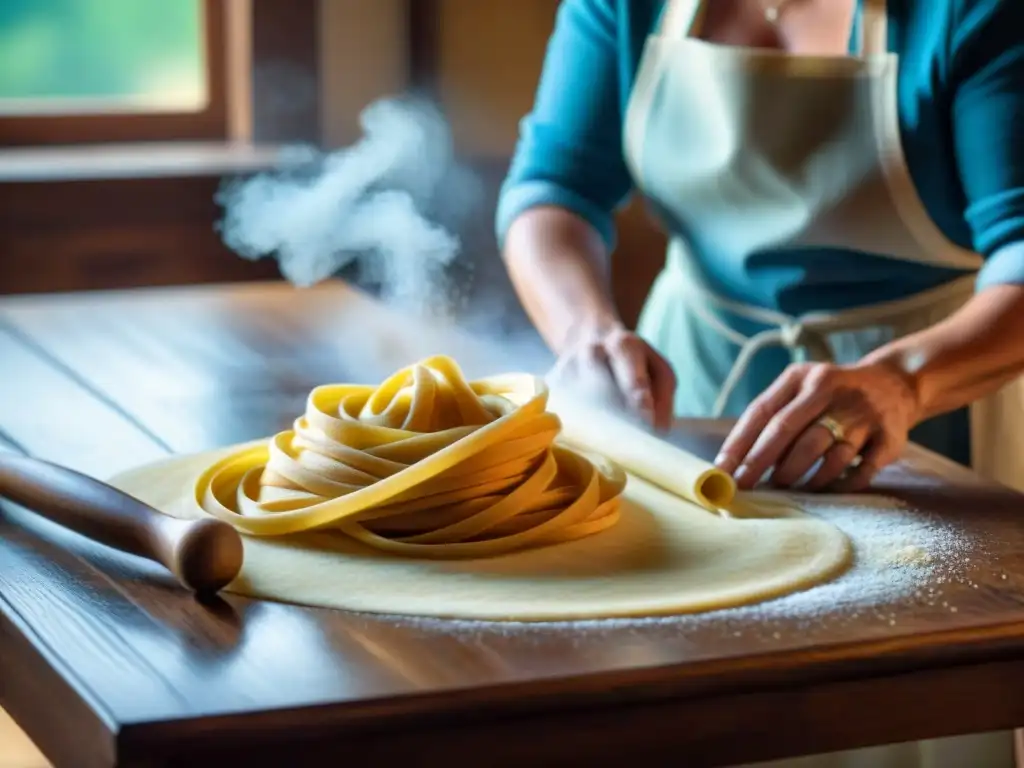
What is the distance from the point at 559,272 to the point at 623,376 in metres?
0.37

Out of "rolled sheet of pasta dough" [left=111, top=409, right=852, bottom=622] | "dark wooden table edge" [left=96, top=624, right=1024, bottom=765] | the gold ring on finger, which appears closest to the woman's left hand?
the gold ring on finger

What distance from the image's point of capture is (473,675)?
40.9 inches

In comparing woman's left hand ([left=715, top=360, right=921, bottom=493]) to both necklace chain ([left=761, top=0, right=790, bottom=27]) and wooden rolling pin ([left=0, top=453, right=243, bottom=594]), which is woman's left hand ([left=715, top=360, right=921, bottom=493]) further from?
necklace chain ([left=761, top=0, right=790, bottom=27])

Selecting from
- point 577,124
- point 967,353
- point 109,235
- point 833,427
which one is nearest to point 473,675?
point 833,427

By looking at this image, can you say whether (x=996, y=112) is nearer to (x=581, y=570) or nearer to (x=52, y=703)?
(x=581, y=570)

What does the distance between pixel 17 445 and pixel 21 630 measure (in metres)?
0.61

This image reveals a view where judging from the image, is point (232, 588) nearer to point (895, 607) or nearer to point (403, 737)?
point (403, 737)

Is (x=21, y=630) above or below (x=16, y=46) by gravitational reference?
below

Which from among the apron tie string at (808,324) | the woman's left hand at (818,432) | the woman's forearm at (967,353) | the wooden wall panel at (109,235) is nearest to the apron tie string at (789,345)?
the apron tie string at (808,324)

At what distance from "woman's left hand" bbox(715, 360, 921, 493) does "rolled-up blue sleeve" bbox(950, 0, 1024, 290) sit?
1.00 ft

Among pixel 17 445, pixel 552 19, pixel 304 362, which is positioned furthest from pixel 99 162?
pixel 17 445

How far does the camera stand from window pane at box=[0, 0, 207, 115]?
12.0 ft

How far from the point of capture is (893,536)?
139 centimetres

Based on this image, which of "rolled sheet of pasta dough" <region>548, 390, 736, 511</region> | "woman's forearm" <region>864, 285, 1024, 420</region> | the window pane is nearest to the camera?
"rolled sheet of pasta dough" <region>548, 390, 736, 511</region>
